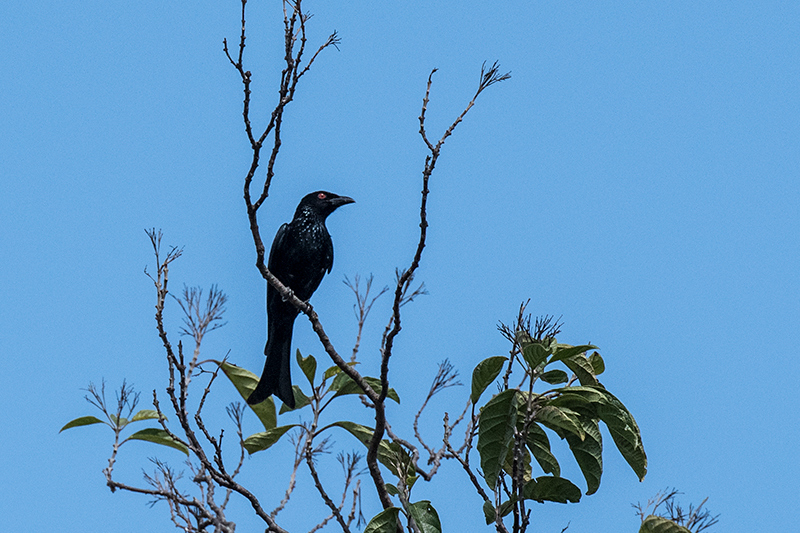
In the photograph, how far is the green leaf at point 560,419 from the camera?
9.46ft

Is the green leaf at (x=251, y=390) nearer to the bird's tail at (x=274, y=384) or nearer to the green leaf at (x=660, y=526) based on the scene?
the bird's tail at (x=274, y=384)

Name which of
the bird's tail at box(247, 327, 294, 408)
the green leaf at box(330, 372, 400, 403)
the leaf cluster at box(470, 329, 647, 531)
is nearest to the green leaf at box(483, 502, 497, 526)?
the leaf cluster at box(470, 329, 647, 531)

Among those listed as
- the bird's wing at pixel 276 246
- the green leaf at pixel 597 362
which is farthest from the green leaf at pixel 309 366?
Answer: the bird's wing at pixel 276 246

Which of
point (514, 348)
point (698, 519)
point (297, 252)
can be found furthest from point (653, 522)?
point (297, 252)

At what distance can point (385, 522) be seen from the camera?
3.10 meters

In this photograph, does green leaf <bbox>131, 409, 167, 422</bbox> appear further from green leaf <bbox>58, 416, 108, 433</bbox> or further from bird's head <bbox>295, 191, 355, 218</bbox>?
bird's head <bbox>295, 191, 355, 218</bbox>

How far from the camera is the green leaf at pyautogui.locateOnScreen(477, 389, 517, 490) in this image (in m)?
2.99

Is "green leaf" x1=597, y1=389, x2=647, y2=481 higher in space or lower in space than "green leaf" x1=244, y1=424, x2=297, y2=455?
lower

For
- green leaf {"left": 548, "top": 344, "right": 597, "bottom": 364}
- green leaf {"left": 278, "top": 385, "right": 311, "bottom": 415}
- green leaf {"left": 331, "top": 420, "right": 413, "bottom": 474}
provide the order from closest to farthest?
green leaf {"left": 548, "top": 344, "right": 597, "bottom": 364}
green leaf {"left": 331, "top": 420, "right": 413, "bottom": 474}
green leaf {"left": 278, "top": 385, "right": 311, "bottom": 415}

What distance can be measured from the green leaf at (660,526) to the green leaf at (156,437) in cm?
202

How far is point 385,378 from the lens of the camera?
11.1ft

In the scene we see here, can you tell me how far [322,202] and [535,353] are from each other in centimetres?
415

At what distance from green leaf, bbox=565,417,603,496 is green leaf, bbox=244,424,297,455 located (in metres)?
1.41

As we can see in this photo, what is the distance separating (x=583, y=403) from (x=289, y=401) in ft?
5.74
